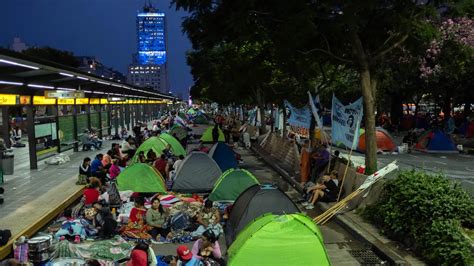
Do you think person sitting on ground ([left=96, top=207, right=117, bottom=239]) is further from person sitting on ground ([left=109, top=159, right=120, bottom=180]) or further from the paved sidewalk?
person sitting on ground ([left=109, top=159, right=120, bottom=180])

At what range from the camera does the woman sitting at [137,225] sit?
35.7 ft

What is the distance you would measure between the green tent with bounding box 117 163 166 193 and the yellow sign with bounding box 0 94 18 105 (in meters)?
5.88

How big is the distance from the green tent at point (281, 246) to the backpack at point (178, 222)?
3550 mm

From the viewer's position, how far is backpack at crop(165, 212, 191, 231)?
1134 centimetres

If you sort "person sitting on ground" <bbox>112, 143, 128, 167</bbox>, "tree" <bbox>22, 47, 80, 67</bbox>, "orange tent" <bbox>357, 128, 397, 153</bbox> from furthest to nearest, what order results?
"tree" <bbox>22, 47, 80, 67</bbox> → "orange tent" <bbox>357, 128, 397, 153</bbox> → "person sitting on ground" <bbox>112, 143, 128, 167</bbox>

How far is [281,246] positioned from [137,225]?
4.48 meters

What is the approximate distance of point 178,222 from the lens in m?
11.4

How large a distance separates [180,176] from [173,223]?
4.35 m

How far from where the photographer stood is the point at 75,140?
27.2 m

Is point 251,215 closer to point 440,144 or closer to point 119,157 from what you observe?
point 119,157

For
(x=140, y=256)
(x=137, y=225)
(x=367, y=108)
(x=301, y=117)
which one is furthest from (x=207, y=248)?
(x=301, y=117)

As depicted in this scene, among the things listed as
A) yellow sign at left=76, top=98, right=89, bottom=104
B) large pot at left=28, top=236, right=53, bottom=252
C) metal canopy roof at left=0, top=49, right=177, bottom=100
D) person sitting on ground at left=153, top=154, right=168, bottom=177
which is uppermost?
metal canopy roof at left=0, top=49, right=177, bottom=100

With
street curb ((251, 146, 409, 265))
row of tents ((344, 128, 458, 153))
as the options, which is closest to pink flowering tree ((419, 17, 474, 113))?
row of tents ((344, 128, 458, 153))

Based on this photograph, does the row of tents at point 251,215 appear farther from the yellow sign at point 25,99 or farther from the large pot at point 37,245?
the yellow sign at point 25,99
